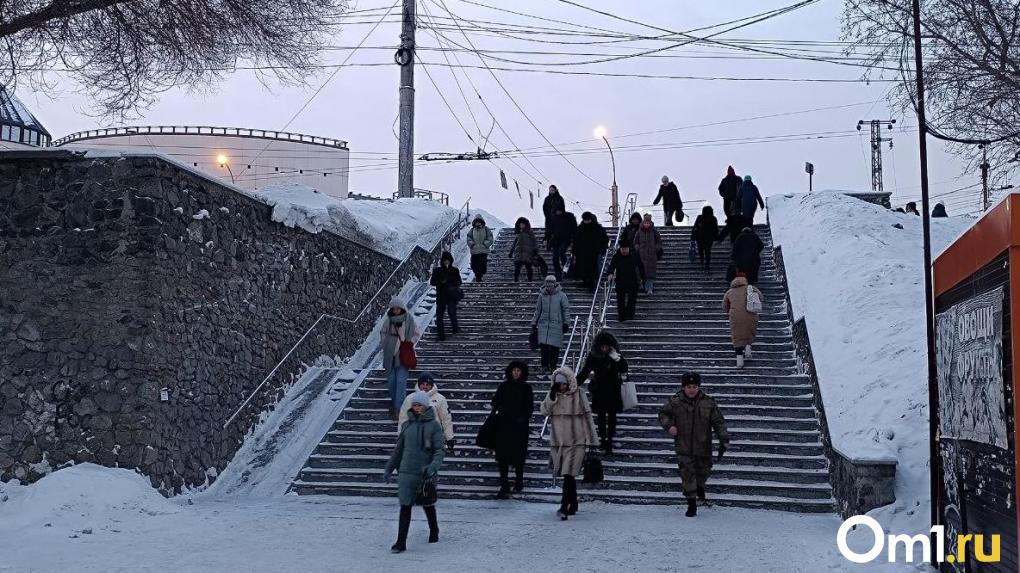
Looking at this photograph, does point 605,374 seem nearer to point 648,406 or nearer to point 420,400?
point 648,406

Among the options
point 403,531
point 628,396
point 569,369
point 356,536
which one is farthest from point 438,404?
point 403,531

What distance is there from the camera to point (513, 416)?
10086 millimetres

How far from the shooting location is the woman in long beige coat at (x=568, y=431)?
9.41 m

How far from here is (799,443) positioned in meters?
11.0

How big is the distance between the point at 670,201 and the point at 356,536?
44.9 ft

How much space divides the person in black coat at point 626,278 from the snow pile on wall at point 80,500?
25.4 ft

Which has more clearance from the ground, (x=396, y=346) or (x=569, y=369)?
(x=396, y=346)

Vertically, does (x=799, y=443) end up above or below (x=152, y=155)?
below

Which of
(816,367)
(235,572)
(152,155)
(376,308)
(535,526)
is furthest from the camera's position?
(376,308)

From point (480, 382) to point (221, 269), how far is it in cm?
382

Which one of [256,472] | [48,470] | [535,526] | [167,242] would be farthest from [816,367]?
[48,470]

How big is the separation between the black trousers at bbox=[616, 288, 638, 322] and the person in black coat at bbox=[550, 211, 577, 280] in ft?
8.74

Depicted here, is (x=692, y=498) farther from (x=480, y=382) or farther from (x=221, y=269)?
(x=221, y=269)

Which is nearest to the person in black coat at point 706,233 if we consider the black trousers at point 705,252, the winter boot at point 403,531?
the black trousers at point 705,252
